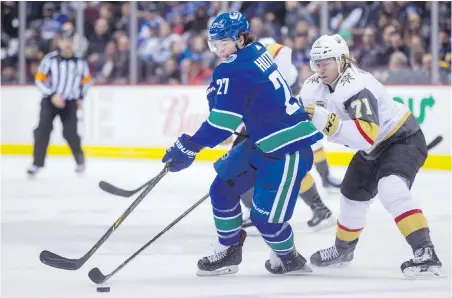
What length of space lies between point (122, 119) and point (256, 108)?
19.7 ft

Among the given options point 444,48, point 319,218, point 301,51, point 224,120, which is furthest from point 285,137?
point 301,51

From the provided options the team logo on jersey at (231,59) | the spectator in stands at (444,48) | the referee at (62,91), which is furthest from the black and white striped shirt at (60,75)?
the team logo on jersey at (231,59)

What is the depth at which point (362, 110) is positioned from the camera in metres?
3.89

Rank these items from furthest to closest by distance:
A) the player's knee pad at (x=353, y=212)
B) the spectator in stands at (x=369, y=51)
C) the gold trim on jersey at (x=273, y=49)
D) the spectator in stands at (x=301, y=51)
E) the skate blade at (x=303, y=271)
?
1. the spectator in stands at (x=301, y=51)
2. the spectator in stands at (x=369, y=51)
3. the gold trim on jersey at (x=273, y=49)
4. the player's knee pad at (x=353, y=212)
5. the skate blade at (x=303, y=271)

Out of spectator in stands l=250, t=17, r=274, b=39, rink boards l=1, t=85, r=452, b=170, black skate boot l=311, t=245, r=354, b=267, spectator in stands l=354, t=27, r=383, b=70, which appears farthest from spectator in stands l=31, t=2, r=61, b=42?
black skate boot l=311, t=245, r=354, b=267

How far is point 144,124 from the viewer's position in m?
9.66

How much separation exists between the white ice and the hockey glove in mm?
597

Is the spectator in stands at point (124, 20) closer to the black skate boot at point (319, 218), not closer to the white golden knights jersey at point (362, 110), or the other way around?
the black skate boot at point (319, 218)

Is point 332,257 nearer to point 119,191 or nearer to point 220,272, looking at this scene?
point 220,272

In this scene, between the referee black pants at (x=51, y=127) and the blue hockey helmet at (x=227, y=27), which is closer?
the blue hockey helmet at (x=227, y=27)

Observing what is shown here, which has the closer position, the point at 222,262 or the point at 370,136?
the point at 370,136

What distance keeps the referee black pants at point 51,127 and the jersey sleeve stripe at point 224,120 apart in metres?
4.72

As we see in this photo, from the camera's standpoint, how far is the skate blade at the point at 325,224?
5426 millimetres

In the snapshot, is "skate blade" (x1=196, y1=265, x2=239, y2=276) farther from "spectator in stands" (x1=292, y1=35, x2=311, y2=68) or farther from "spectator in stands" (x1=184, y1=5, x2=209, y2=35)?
"spectator in stands" (x1=184, y1=5, x2=209, y2=35)
